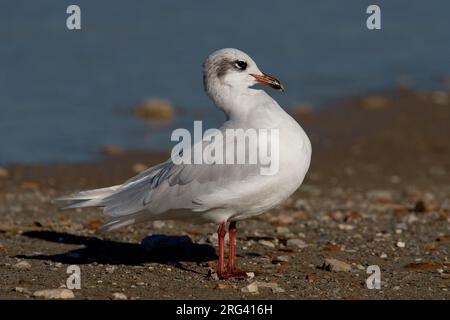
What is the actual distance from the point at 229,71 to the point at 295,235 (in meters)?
2.41


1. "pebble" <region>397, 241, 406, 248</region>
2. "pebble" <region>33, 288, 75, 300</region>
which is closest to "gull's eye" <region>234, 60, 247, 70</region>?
"pebble" <region>33, 288, 75, 300</region>

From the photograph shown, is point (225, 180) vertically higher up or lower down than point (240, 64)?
lower down

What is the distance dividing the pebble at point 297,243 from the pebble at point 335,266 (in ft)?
3.12

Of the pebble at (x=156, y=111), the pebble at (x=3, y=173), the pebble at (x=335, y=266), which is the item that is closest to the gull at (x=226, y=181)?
the pebble at (x=335, y=266)

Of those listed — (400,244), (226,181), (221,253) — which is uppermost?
(226,181)

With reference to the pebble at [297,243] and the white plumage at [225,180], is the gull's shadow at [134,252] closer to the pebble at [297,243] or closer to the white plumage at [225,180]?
the white plumage at [225,180]

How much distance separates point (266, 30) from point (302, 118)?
5376 mm

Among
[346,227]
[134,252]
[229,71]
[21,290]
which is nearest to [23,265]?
[21,290]

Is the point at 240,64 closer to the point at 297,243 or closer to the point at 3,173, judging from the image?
the point at 297,243

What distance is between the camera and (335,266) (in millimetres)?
8242

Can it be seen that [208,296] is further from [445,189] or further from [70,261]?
[445,189]

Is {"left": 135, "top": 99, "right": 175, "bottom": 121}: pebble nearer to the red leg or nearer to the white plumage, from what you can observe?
the white plumage

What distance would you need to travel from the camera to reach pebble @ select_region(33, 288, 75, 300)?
6.97m

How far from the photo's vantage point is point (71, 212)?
1125 centimetres
